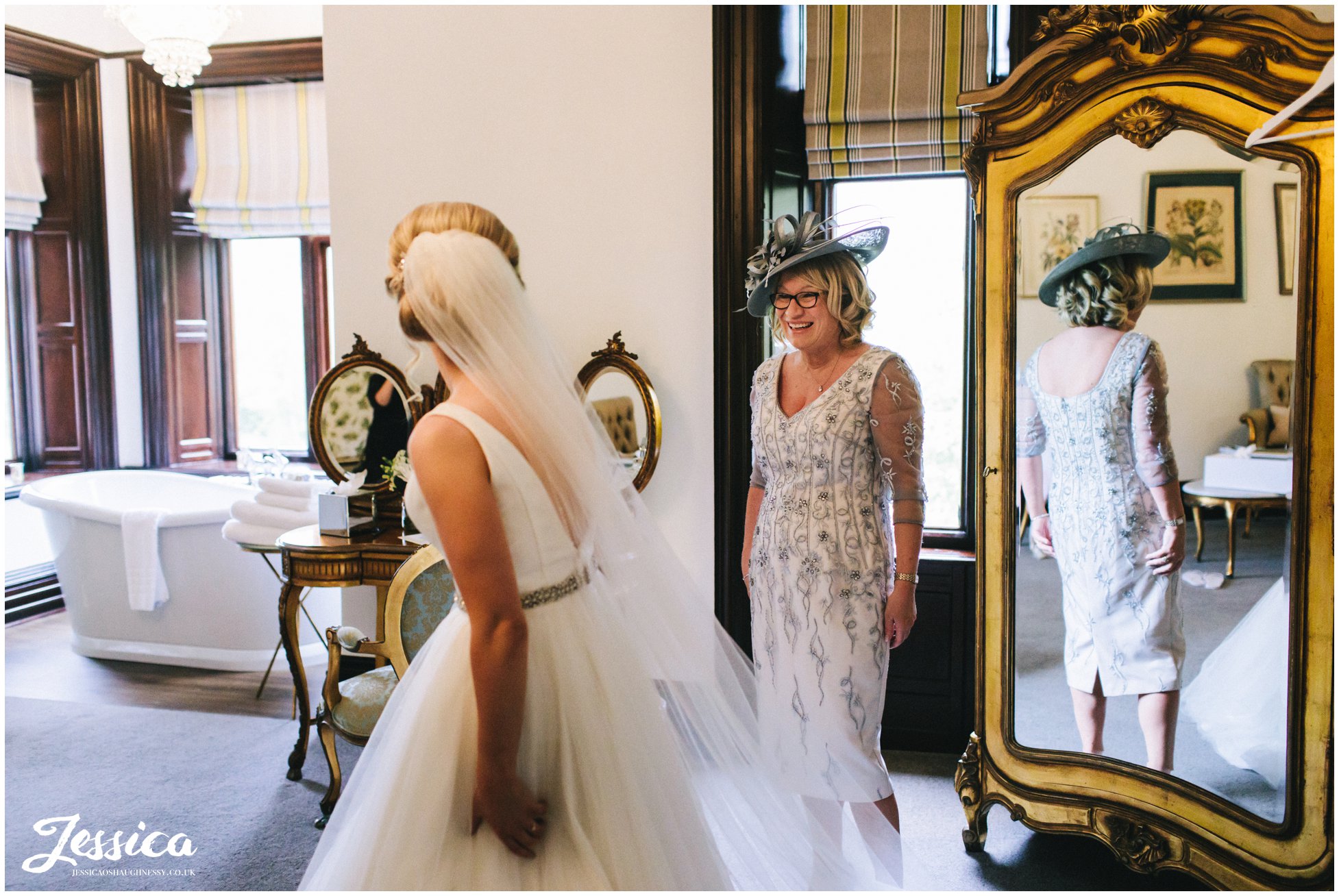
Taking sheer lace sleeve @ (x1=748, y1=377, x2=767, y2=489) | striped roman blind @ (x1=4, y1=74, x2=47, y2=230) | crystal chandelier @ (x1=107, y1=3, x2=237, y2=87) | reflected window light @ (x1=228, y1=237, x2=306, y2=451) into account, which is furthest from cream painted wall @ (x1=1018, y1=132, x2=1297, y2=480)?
striped roman blind @ (x1=4, y1=74, x2=47, y2=230)

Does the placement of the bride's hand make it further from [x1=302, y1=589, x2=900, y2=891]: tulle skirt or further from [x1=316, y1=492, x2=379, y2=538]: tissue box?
[x1=316, y1=492, x2=379, y2=538]: tissue box

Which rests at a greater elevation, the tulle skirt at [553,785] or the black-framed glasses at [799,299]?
the black-framed glasses at [799,299]

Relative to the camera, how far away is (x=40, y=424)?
6234 millimetres

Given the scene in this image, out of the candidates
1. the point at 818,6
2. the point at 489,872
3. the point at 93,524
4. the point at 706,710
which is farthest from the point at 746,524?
the point at 93,524

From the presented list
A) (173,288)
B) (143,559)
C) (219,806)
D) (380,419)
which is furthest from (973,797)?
(173,288)

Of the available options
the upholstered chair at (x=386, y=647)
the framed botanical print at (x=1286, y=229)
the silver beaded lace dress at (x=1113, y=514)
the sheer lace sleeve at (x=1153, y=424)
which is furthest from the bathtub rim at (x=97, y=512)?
the framed botanical print at (x=1286, y=229)

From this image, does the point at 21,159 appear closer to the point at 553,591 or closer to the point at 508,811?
the point at 553,591

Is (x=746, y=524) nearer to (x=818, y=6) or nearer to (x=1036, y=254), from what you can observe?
(x=1036, y=254)

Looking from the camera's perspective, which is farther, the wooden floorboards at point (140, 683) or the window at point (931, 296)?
the wooden floorboards at point (140, 683)

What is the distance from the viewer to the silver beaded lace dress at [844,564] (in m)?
2.37

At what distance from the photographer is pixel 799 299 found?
8.15 feet

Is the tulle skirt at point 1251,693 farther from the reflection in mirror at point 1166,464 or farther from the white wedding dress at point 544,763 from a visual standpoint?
the white wedding dress at point 544,763

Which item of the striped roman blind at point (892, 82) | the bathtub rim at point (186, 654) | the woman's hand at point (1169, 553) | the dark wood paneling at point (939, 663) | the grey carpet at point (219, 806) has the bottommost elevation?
the grey carpet at point (219, 806)

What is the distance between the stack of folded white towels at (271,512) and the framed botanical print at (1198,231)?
3.48 meters
